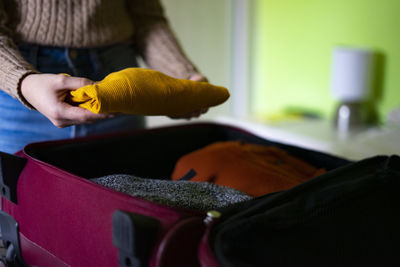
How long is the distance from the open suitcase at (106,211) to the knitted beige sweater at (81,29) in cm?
13

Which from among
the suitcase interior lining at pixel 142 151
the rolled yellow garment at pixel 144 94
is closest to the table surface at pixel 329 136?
the suitcase interior lining at pixel 142 151

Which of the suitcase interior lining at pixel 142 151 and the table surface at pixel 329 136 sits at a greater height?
the suitcase interior lining at pixel 142 151

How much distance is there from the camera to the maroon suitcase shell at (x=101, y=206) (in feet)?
1.23

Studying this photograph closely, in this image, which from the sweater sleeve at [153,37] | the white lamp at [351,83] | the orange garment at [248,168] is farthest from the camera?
the white lamp at [351,83]

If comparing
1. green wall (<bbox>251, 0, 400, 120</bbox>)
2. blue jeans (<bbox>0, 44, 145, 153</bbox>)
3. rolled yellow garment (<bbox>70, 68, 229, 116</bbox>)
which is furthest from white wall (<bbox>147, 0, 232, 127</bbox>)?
rolled yellow garment (<bbox>70, 68, 229, 116</bbox>)

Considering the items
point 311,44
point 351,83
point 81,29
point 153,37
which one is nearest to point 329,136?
point 351,83

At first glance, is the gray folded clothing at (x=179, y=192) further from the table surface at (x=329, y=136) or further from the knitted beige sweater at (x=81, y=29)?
the table surface at (x=329, y=136)

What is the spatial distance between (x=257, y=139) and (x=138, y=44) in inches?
11.4

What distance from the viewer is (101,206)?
1.38ft

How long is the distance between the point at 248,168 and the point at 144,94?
23cm

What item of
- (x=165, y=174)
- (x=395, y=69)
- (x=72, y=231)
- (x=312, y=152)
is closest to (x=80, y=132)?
(x=165, y=174)

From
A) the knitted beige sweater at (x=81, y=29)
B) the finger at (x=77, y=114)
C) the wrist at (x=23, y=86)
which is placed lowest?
the finger at (x=77, y=114)

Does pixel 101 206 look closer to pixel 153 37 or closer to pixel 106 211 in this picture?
pixel 106 211

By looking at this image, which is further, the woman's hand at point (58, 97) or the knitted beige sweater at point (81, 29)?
the knitted beige sweater at point (81, 29)
